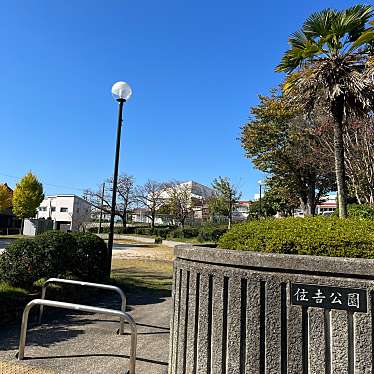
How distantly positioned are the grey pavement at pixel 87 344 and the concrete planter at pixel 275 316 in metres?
1.13

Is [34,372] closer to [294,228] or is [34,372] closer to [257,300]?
[257,300]

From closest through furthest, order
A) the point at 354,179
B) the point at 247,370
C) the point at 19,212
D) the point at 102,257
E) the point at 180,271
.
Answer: the point at 247,370 < the point at 180,271 < the point at 102,257 < the point at 354,179 < the point at 19,212

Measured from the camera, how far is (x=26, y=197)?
37.2 metres

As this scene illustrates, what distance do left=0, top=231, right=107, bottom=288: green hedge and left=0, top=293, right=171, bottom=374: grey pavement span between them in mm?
1100

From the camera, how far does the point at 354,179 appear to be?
17.0 m

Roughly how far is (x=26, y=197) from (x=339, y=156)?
35.5 m

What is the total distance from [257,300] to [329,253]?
2.31ft

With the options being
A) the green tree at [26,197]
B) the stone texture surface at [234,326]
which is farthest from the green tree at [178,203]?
the stone texture surface at [234,326]

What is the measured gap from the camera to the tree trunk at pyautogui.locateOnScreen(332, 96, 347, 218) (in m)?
7.88

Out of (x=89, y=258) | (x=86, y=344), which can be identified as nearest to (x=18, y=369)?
(x=86, y=344)

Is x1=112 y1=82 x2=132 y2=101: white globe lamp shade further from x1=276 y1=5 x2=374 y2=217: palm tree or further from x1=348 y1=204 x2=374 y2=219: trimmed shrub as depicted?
x1=348 y1=204 x2=374 y2=219: trimmed shrub

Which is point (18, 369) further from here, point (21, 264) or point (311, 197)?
point (311, 197)

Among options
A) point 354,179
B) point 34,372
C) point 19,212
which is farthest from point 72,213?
point 34,372

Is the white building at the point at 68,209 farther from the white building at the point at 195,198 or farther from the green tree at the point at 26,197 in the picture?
the green tree at the point at 26,197
